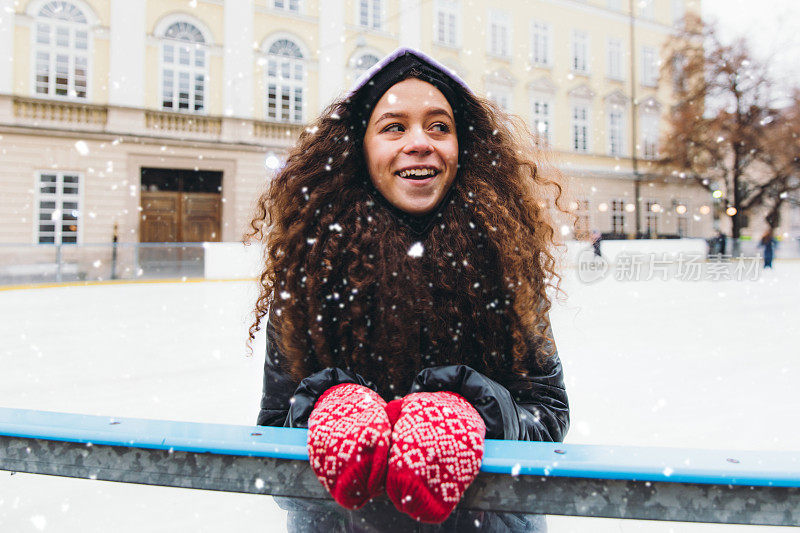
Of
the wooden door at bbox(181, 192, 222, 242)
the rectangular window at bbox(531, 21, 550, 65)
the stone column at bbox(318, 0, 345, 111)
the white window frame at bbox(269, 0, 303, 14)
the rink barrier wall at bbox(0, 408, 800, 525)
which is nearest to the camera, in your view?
the rink barrier wall at bbox(0, 408, 800, 525)

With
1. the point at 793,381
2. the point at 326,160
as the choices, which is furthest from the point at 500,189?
the point at 793,381

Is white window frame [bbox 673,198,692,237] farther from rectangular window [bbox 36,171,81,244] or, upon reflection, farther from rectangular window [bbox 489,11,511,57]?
rectangular window [bbox 36,171,81,244]

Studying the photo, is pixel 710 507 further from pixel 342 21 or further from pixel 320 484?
pixel 342 21

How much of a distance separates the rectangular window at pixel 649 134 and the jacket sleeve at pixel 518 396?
25990mm

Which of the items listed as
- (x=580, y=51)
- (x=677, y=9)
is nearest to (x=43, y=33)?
(x=580, y=51)

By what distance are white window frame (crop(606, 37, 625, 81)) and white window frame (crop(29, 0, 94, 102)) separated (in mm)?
19064

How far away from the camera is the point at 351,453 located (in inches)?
26.2

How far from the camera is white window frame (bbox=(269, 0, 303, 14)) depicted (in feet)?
53.8

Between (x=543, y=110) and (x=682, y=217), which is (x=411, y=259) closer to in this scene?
(x=543, y=110)

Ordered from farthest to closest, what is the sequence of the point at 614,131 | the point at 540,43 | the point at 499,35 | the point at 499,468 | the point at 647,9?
the point at 647,9 → the point at 614,131 → the point at 540,43 → the point at 499,35 → the point at 499,468

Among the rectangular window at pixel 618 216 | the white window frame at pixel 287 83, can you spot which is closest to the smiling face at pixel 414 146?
the white window frame at pixel 287 83

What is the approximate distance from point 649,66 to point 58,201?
75.6 feet

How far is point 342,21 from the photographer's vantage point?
1700 centimetres

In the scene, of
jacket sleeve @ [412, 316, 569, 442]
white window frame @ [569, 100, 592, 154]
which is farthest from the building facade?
jacket sleeve @ [412, 316, 569, 442]
